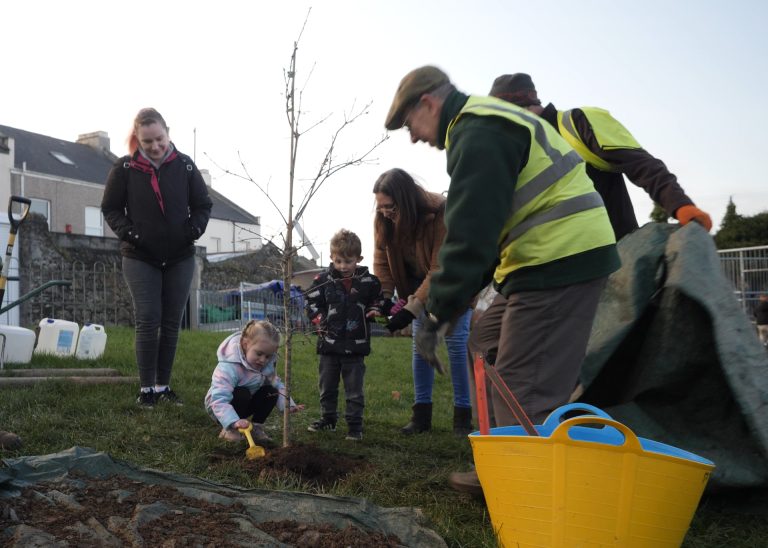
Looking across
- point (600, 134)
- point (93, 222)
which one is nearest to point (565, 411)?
point (600, 134)

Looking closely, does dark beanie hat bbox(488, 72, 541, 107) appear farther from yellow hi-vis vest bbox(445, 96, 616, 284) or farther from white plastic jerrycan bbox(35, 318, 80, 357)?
white plastic jerrycan bbox(35, 318, 80, 357)

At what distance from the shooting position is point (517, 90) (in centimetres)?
381

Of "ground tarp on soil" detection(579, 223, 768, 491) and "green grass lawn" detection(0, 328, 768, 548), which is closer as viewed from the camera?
"green grass lawn" detection(0, 328, 768, 548)

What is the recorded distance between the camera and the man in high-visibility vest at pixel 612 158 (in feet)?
11.1

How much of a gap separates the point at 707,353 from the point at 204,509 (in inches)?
87.2

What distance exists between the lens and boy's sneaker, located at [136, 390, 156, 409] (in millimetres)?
4688

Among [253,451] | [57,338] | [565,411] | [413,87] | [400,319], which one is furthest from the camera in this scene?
[57,338]

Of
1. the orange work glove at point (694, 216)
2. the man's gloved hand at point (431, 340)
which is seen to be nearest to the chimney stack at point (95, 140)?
the orange work glove at point (694, 216)

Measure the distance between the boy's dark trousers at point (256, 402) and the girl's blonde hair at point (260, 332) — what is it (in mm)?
291

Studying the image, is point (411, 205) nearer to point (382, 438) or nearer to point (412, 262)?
point (412, 262)

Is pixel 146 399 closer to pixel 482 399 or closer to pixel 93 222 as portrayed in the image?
pixel 482 399

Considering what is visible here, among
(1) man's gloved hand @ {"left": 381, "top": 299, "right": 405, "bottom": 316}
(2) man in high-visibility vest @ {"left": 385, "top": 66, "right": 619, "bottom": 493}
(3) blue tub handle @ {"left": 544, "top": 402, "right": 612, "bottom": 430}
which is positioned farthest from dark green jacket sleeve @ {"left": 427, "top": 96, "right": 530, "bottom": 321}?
(1) man's gloved hand @ {"left": 381, "top": 299, "right": 405, "bottom": 316}

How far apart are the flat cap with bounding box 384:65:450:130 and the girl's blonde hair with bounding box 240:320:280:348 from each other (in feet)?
5.66

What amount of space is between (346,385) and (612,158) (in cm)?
215
